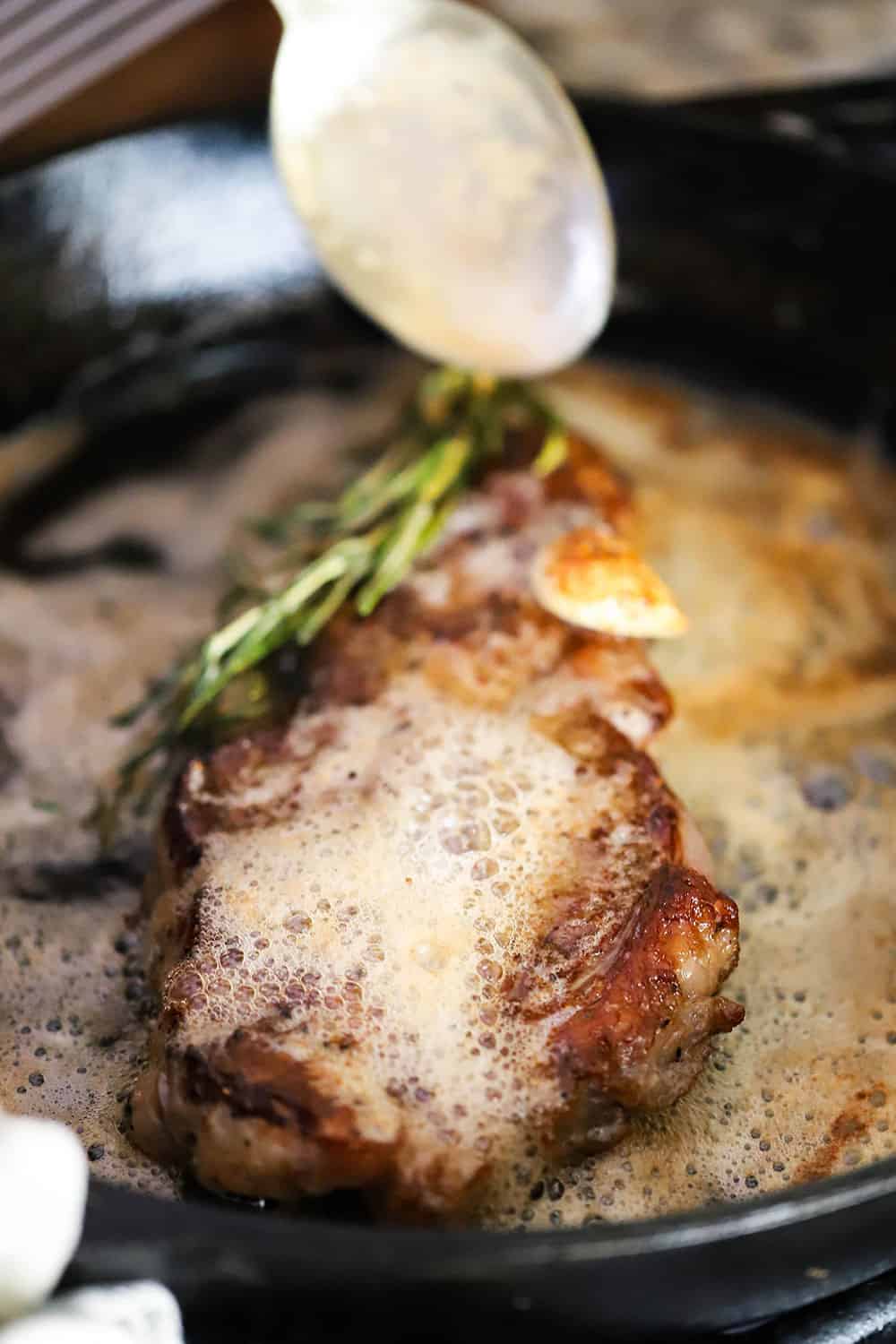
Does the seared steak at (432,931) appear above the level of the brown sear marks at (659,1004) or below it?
above

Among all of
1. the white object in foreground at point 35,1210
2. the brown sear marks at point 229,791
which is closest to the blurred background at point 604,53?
the brown sear marks at point 229,791

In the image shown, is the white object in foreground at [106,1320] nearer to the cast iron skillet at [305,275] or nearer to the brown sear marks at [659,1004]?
the brown sear marks at [659,1004]

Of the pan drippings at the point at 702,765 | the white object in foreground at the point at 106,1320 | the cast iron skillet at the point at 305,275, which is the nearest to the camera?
the white object in foreground at the point at 106,1320

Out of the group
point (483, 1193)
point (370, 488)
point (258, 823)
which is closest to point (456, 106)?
point (370, 488)

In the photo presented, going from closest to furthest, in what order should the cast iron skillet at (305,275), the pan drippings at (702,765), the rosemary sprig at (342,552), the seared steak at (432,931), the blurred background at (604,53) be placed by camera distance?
the seared steak at (432,931) → the pan drippings at (702,765) → the rosemary sprig at (342,552) → the cast iron skillet at (305,275) → the blurred background at (604,53)

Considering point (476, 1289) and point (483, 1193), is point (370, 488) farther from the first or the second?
point (476, 1289)

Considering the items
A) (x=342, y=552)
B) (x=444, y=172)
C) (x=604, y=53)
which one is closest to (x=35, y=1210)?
(x=342, y=552)

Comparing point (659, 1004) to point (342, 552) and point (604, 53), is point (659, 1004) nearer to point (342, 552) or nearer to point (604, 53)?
point (342, 552)
